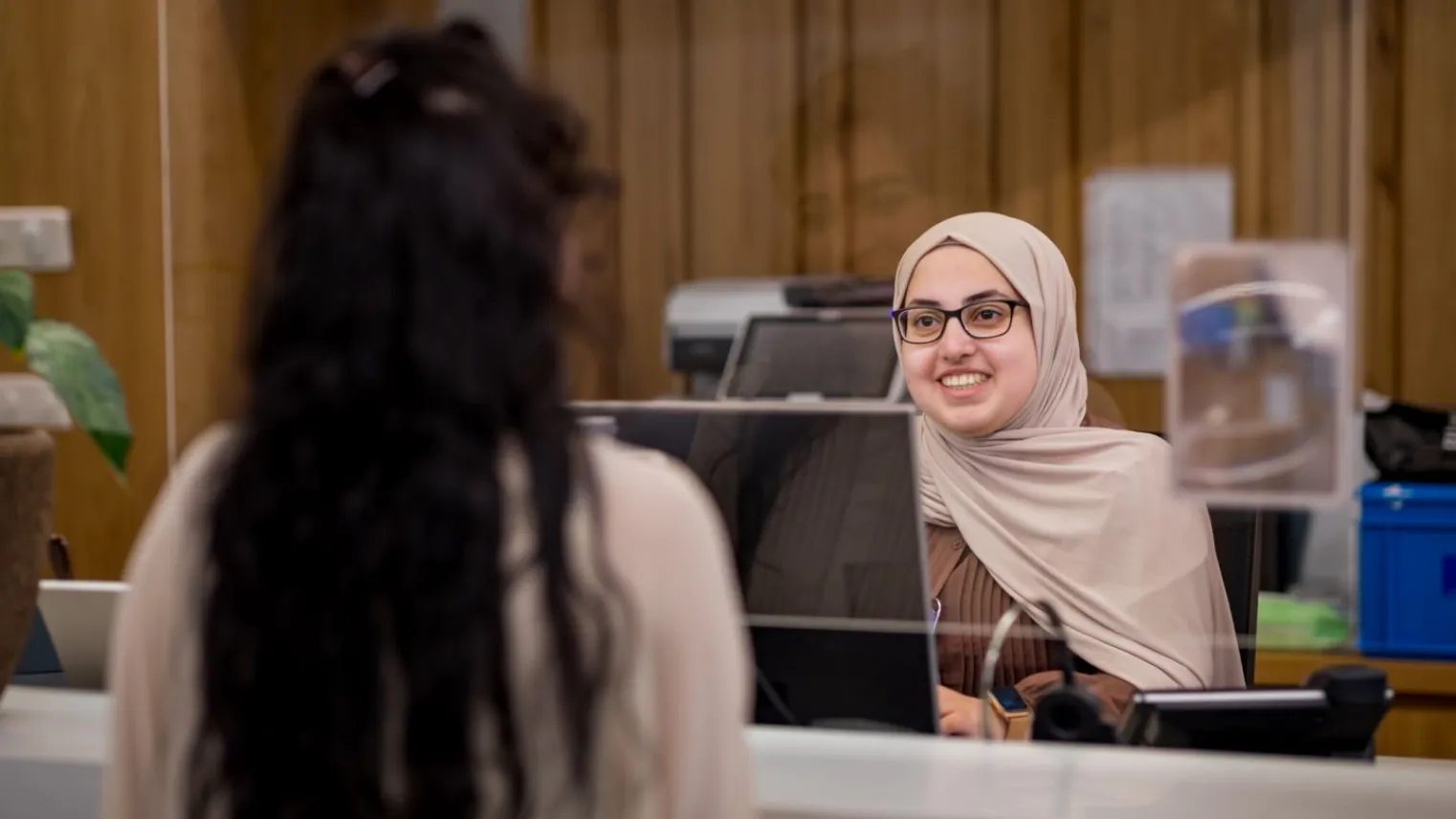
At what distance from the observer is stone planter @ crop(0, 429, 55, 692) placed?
1376mm

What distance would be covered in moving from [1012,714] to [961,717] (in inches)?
3.5

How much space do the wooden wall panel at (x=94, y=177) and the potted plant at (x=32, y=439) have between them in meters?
1.37

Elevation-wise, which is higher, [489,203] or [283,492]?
[489,203]

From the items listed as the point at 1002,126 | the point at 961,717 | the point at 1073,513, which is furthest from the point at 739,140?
the point at 961,717

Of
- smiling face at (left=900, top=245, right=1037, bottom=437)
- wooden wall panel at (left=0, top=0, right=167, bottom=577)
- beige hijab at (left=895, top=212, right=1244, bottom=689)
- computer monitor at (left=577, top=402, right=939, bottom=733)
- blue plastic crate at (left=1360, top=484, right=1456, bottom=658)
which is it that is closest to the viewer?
computer monitor at (left=577, top=402, right=939, bottom=733)

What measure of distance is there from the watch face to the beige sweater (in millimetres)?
711

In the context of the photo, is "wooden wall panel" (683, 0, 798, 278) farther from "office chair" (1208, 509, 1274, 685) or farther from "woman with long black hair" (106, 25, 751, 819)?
"woman with long black hair" (106, 25, 751, 819)

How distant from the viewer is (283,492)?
2.43ft

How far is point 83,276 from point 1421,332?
8.42 ft

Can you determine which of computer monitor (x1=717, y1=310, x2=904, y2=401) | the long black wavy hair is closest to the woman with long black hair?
the long black wavy hair

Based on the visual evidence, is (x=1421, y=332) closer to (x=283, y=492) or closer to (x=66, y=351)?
(x=66, y=351)

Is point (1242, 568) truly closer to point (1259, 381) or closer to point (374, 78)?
point (1259, 381)

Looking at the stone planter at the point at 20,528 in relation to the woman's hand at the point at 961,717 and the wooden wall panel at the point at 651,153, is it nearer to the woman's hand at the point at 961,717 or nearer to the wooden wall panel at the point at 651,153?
the woman's hand at the point at 961,717

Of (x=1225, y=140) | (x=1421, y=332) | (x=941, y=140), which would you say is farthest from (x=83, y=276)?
(x=1421, y=332)
